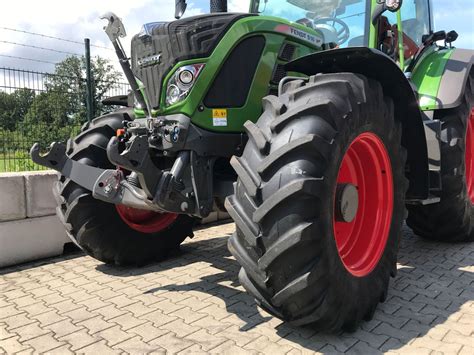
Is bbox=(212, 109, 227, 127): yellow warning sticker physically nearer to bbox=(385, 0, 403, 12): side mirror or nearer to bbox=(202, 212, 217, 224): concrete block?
bbox=(385, 0, 403, 12): side mirror

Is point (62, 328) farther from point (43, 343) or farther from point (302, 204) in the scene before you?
point (302, 204)

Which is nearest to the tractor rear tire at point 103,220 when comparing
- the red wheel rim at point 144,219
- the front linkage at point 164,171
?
the red wheel rim at point 144,219

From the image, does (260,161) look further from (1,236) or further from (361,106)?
(1,236)

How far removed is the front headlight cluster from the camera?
10.2ft

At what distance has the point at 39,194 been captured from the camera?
4.62 m

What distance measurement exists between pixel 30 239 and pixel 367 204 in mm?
3276

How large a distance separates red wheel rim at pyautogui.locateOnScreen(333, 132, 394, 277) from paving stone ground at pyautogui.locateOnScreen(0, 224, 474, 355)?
433 millimetres

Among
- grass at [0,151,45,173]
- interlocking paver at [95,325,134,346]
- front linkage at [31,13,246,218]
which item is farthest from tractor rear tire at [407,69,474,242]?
grass at [0,151,45,173]

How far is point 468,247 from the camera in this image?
4.81 m

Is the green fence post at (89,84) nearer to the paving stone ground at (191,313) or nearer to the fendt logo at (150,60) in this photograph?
the paving stone ground at (191,313)

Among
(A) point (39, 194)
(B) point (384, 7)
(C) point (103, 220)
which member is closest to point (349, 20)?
(B) point (384, 7)

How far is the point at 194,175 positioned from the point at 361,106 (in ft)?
3.86

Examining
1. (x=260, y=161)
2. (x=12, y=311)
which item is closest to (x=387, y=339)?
(x=260, y=161)

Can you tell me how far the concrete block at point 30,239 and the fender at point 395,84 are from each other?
2961 millimetres
